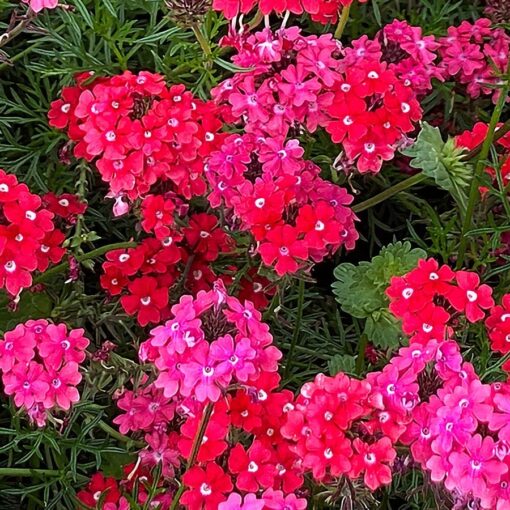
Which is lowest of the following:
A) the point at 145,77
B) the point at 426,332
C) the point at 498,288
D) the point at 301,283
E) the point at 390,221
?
the point at 390,221

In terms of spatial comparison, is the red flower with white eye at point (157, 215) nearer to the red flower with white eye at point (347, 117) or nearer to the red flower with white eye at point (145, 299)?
the red flower with white eye at point (145, 299)

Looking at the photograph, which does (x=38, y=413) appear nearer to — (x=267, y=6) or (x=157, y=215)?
(x=157, y=215)

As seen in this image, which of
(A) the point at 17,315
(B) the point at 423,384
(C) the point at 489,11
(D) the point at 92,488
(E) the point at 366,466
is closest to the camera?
(E) the point at 366,466

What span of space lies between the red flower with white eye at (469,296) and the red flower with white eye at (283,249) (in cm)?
21

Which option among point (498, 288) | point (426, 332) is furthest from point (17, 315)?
point (498, 288)

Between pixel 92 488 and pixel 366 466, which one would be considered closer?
pixel 366 466

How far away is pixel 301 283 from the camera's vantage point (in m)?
1.52

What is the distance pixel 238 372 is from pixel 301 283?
0.41 meters

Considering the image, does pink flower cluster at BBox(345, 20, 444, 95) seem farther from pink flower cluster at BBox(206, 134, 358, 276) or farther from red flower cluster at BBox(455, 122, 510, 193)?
pink flower cluster at BBox(206, 134, 358, 276)

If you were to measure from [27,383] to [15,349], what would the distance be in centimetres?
5

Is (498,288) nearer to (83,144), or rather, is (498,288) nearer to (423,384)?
(423,384)

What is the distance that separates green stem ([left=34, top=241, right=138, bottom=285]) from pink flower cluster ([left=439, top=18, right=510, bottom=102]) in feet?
2.28

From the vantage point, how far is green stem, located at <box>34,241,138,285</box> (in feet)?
4.94

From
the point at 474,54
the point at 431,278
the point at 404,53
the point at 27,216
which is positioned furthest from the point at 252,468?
the point at 474,54
